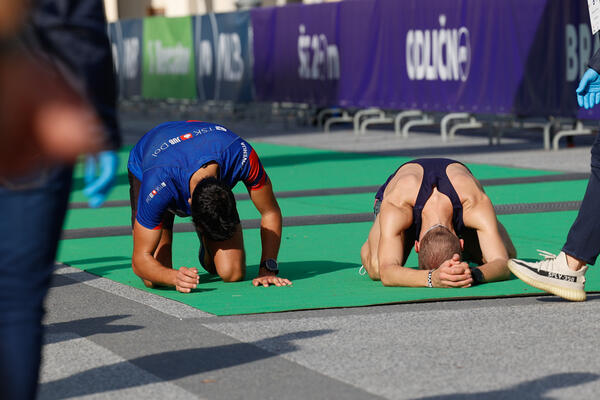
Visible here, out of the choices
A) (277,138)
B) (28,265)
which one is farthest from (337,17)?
(28,265)

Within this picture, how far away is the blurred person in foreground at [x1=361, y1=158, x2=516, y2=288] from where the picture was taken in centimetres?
639

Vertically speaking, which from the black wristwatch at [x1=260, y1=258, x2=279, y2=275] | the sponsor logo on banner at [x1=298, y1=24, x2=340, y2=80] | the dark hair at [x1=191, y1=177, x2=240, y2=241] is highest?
the sponsor logo on banner at [x1=298, y1=24, x2=340, y2=80]

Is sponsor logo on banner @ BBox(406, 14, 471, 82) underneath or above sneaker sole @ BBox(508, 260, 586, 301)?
above

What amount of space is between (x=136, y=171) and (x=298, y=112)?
60.8ft

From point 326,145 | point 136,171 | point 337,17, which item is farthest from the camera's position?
point 337,17

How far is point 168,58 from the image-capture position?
2817 centimetres

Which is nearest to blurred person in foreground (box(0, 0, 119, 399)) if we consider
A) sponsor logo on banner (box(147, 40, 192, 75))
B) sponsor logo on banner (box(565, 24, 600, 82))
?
sponsor logo on banner (box(565, 24, 600, 82))

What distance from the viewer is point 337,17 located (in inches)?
843

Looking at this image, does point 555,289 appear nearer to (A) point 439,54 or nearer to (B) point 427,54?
(A) point 439,54

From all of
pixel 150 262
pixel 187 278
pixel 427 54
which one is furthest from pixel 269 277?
pixel 427 54

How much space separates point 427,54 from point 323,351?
46.7 ft

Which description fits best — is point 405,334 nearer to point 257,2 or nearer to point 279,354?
point 279,354

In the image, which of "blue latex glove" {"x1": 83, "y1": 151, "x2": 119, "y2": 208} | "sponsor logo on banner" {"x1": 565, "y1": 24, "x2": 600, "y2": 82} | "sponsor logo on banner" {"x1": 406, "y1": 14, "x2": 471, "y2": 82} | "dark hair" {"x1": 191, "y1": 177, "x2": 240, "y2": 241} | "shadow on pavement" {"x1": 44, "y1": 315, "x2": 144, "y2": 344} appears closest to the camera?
"blue latex glove" {"x1": 83, "y1": 151, "x2": 119, "y2": 208}

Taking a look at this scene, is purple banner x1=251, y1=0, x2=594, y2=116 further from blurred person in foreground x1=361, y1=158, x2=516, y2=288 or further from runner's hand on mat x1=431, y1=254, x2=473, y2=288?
runner's hand on mat x1=431, y1=254, x2=473, y2=288
